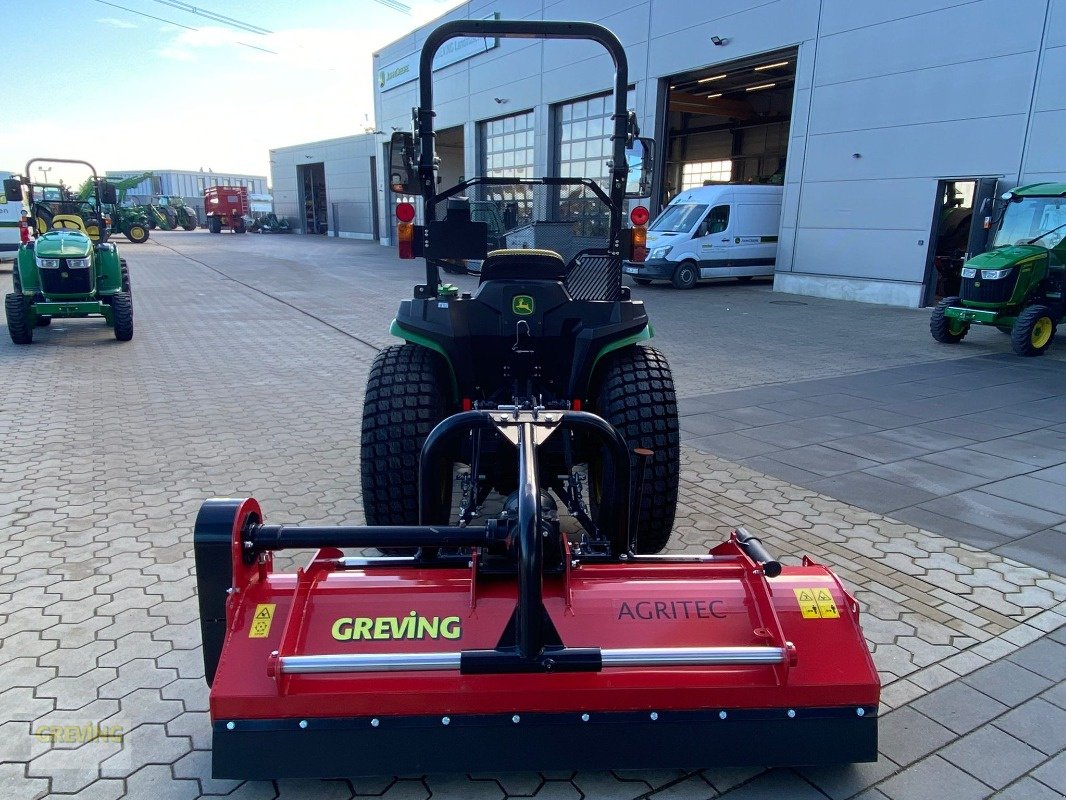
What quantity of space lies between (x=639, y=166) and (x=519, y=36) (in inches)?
35.1

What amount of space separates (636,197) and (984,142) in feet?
37.4

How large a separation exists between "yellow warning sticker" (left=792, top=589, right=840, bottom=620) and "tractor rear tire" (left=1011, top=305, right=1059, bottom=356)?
8.76 meters

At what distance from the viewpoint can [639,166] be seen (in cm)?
395

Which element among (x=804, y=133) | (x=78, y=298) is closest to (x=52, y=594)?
(x=78, y=298)

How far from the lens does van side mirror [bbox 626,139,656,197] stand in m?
3.87

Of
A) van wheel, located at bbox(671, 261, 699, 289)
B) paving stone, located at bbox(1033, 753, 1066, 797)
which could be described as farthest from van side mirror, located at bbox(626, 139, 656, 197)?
van wheel, located at bbox(671, 261, 699, 289)

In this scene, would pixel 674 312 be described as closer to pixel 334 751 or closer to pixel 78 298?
pixel 78 298

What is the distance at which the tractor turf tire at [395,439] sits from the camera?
321cm

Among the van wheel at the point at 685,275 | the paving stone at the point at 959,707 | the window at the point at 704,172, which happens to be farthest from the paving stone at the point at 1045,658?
the window at the point at 704,172

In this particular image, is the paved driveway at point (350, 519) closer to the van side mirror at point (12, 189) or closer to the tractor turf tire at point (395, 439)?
the tractor turf tire at point (395, 439)

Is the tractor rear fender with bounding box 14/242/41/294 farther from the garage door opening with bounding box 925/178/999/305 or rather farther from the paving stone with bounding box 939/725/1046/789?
the garage door opening with bounding box 925/178/999/305

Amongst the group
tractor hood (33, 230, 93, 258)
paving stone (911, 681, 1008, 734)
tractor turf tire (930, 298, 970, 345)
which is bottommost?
paving stone (911, 681, 1008, 734)

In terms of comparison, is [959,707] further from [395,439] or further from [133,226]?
[133,226]

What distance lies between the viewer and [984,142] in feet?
40.8
